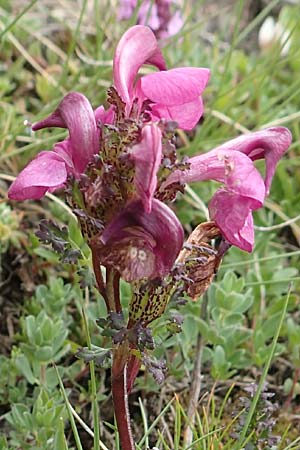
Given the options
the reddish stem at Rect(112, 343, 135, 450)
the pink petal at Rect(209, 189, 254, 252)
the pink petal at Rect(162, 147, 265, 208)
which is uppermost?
the pink petal at Rect(162, 147, 265, 208)

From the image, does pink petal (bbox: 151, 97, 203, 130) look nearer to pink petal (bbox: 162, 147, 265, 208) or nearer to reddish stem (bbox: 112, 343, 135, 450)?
pink petal (bbox: 162, 147, 265, 208)

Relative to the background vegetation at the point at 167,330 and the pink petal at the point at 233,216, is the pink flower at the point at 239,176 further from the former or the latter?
the background vegetation at the point at 167,330

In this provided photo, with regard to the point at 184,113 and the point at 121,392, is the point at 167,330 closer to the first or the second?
the point at 121,392

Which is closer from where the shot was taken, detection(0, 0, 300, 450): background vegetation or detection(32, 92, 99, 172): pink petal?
detection(32, 92, 99, 172): pink petal

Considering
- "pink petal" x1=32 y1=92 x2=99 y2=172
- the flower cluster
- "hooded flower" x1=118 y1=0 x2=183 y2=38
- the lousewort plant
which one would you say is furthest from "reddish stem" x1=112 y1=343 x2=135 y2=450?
"hooded flower" x1=118 y1=0 x2=183 y2=38

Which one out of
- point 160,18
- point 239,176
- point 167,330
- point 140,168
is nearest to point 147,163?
point 140,168

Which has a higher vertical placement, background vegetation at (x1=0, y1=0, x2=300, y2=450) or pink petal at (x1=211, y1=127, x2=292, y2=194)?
pink petal at (x1=211, y1=127, x2=292, y2=194)
